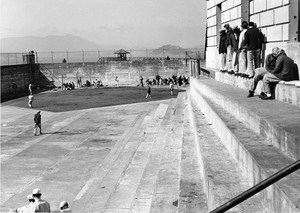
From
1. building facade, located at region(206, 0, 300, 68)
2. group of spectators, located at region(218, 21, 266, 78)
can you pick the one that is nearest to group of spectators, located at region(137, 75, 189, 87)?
building facade, located at region(206, 0, 300, 68)

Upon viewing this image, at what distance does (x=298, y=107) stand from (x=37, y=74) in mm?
40071

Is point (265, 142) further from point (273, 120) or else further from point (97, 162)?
point (97, 162)

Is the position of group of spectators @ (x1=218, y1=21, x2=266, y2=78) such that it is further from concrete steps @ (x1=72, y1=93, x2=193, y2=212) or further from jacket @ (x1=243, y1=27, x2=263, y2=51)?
concrete steps @ (x1=72, y1=93, x2=193, y2=212)

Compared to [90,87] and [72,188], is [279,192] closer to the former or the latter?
[72,188]

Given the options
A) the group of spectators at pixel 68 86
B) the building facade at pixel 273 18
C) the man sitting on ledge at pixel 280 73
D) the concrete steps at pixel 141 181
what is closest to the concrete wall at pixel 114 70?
the group of spectators at pixel 68 86

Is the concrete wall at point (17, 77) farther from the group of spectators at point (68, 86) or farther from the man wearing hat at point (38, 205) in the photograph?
the man wearing hat at point (38, 205)

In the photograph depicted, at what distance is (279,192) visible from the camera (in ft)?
11.9

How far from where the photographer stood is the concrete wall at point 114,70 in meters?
43.3

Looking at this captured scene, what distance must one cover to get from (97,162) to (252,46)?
5.94 meters

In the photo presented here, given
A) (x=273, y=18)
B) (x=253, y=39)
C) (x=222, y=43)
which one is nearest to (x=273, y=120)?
(x=253, y=39)

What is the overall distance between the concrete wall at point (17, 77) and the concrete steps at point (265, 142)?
3035cm

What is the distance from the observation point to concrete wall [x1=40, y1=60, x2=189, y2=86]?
43.3m

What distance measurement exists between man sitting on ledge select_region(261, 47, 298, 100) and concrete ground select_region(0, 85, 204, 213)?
2.44 metres

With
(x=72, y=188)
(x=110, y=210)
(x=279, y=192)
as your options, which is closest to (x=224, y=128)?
(x=110, y=210)
